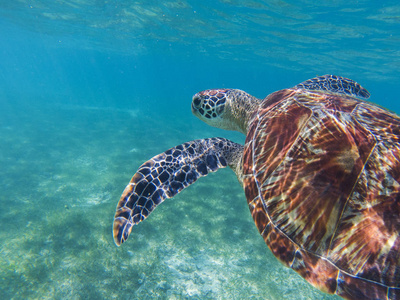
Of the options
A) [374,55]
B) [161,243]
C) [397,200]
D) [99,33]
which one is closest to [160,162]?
[397,200]

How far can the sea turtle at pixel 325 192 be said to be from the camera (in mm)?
1854

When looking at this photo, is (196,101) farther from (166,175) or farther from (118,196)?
(118,196)

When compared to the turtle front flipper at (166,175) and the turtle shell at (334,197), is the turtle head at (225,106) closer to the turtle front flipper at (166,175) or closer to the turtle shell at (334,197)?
Answer: the turtle front flipper at (166,175)

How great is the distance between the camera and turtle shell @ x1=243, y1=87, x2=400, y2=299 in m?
1.84

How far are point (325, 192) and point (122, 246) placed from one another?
5411mm

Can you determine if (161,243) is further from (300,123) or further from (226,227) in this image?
(300,123)

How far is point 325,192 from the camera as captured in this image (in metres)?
2.12

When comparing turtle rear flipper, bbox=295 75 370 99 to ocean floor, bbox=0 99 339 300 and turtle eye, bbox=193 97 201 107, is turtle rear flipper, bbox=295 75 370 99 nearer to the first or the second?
turtle eye, bbox=193 97 201 107

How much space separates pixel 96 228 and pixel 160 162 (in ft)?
14.1

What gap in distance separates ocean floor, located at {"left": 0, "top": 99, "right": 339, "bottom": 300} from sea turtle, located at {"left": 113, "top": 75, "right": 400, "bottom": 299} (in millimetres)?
3161

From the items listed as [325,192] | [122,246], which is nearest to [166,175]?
[325,192]

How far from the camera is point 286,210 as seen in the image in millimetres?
2252

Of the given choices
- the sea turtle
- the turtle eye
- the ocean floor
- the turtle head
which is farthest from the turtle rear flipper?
the ocean floor

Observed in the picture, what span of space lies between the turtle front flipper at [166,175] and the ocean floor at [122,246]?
2886 mm
